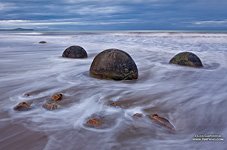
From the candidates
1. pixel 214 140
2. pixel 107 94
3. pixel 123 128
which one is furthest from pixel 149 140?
pixel 107 94

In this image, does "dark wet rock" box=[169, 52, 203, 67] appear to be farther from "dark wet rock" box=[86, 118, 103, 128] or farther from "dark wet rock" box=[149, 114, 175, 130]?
"dark wet rock" box=[86, 118, 103, 128]

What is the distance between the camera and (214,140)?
9.91 ft

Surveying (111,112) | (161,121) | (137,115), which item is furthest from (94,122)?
(161,121)

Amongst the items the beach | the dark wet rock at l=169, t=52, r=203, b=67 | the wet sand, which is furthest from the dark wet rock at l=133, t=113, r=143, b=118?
the dark wet rock at l=169, t=52, r=203, b=67

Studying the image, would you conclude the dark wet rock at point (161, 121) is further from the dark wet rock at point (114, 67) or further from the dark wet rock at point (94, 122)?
the dark wet rock at point (114, 67)

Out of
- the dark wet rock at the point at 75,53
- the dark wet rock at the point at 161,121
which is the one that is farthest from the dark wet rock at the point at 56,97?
the dark wet rock at the point at 75,53

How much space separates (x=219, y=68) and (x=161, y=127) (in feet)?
18.3

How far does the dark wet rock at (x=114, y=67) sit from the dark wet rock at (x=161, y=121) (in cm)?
251

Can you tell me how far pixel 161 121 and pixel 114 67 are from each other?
9.10ft

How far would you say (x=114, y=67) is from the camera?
20.1 ft

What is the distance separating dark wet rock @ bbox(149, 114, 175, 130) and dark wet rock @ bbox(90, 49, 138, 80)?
251 cm

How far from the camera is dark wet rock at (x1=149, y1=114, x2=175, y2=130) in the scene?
340 centimetres

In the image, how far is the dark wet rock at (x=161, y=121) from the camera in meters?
3.40

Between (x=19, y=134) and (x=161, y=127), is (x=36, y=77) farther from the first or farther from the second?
(x=161, y=127)
